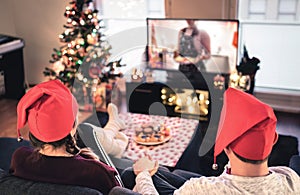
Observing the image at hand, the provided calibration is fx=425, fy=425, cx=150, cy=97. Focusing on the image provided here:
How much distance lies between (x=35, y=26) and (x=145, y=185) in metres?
3.57

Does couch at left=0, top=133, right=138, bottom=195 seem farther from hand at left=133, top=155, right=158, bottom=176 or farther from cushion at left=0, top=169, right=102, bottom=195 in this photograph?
hand at left=133, top=155, right=158, bottom=176

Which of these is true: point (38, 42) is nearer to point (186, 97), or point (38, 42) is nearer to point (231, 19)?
point (186, 97)

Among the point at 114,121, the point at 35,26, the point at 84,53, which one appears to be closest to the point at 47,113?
the point at 114,121

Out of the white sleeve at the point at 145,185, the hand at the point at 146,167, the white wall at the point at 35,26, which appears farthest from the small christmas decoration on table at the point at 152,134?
the white wall at the point at 35,26

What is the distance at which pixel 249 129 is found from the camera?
1.62 meters

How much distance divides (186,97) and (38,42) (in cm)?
201

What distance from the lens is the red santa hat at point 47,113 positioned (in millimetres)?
1924

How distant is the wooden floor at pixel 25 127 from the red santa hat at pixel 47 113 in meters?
2.26

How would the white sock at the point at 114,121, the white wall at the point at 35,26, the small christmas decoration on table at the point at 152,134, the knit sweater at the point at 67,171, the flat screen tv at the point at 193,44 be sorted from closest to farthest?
the knit sweater at the point at 67,171, the small christmas decoration on table at the point at 152,134, the white sock at the point at 114,121, the flat screen tv at the point at 193,44, the white wall at the point at 35,26

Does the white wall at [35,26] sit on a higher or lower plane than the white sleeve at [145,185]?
higher

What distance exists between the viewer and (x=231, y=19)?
14.0 ft

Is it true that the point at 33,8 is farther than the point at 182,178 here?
Yes

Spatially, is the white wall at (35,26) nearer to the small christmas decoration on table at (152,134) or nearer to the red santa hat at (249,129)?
the small christmas decoration on table at (152,134)

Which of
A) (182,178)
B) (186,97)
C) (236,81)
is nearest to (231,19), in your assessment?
(236,81)
